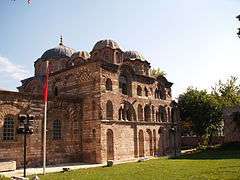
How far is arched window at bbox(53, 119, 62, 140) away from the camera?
19.4 metres

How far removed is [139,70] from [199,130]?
12.8 m

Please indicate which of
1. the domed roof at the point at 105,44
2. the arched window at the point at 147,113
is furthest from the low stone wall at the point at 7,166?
the arched window at the point at 147,113

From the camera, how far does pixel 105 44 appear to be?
23.6 m

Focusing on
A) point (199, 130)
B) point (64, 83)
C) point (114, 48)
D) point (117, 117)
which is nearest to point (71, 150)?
point (117, 117)

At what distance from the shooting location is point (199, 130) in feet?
107

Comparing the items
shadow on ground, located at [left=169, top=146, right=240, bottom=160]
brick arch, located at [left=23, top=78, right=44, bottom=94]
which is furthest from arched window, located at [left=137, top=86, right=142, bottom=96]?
brick arch, located at [left=23, top=78, right=44, bottom=94]

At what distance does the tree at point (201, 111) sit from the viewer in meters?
32.0

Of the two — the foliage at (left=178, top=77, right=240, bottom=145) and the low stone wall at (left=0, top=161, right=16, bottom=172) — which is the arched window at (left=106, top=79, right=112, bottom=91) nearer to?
the low stone wall at (left=0, top=161, right=16, bottom=172)

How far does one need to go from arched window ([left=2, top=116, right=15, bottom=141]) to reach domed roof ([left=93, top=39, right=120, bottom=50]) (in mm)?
10875

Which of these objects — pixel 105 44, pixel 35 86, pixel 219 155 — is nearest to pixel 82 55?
pixel 105 44

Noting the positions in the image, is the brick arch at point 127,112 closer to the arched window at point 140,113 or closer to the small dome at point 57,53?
the arched window at point 140,113

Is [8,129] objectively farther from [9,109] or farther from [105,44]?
[105,44]

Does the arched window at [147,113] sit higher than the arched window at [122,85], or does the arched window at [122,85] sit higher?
the arched window at [122,85]

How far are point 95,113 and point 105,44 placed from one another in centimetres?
739
